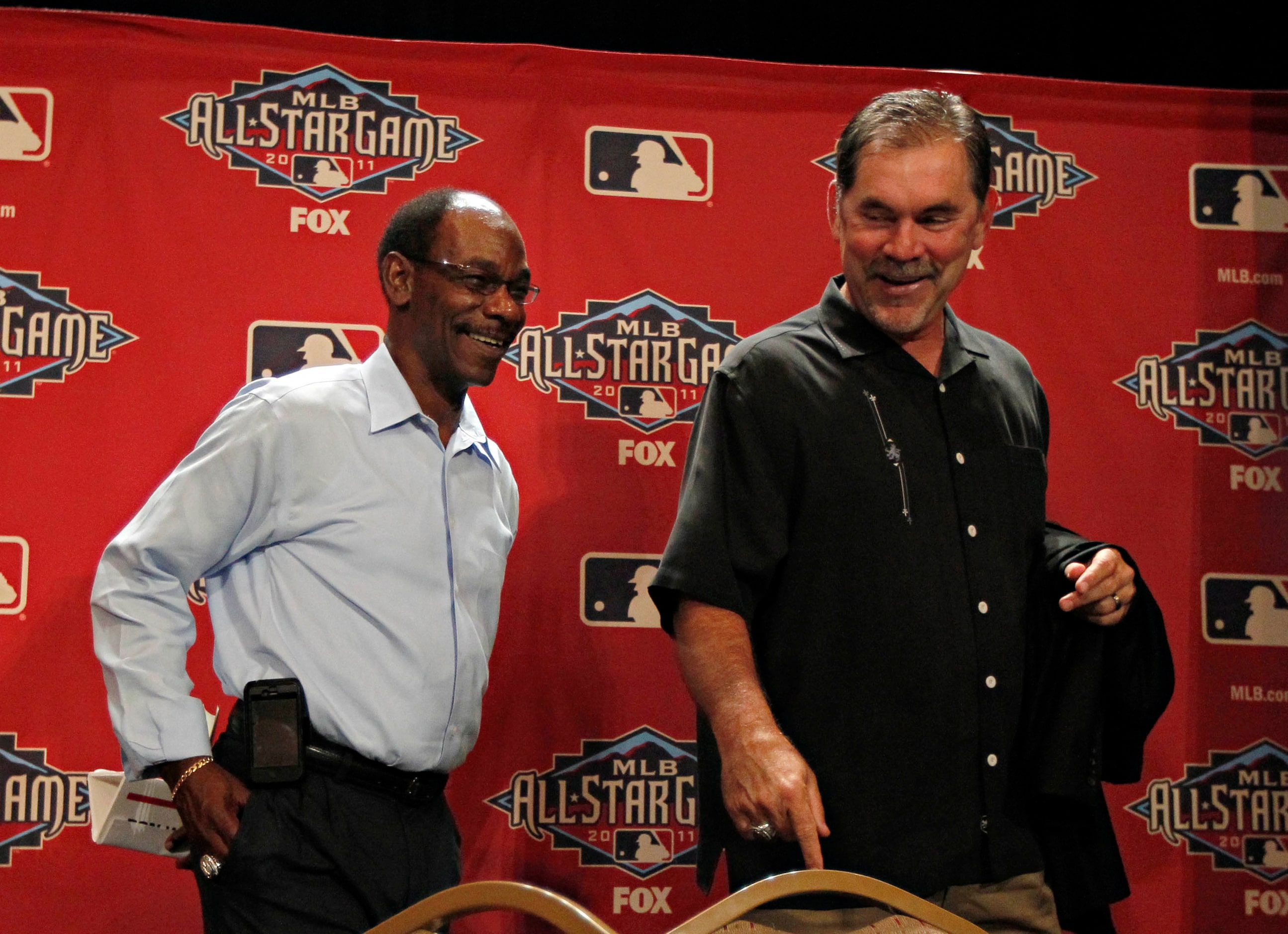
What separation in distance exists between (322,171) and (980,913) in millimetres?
2088

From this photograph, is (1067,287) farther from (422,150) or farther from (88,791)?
(88,791)

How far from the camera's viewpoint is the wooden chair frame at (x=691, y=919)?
1.13 metres

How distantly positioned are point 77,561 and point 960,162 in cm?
198

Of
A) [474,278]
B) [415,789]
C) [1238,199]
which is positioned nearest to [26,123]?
[474,278]

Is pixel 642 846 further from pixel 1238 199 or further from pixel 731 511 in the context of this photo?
pixel 1238 199

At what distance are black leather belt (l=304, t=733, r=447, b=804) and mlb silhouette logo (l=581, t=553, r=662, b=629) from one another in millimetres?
743

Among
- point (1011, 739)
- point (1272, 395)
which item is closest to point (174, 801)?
point (1011, 739)

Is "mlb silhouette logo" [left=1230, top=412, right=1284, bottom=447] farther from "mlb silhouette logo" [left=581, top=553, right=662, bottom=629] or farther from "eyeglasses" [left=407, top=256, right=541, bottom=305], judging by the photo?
"eyeglasses" [left=407, top=256, right=541, bottom=305]

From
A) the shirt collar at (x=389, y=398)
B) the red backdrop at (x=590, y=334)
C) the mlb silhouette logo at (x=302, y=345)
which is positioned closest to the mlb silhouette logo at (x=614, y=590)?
the red backdrop at (x=590, y=334)

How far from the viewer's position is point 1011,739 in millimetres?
1674

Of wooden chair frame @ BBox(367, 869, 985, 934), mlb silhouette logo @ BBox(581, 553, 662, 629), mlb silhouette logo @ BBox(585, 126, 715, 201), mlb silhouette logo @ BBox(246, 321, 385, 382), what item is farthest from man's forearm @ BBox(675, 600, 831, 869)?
mlb silhouette logo @ BBox(585, 126, 715, 201)

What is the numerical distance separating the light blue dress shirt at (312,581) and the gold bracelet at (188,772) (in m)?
0.02

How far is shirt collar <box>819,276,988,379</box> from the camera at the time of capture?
5.78 ft

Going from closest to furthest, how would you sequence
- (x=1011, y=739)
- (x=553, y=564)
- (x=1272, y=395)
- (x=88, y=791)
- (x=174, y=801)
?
(x=1011, y=739)
(x=174, y=801)
(x=88, y=791)
(x=553, y=564)
(x=1272, y=395)
